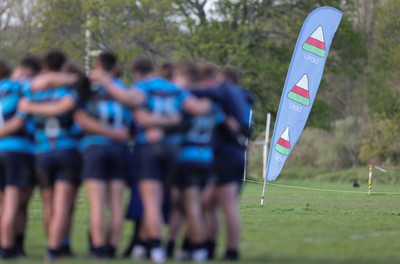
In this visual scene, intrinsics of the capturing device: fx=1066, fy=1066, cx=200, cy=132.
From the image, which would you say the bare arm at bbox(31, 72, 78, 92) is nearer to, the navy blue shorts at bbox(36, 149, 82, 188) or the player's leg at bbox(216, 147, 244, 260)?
the navy blue shorts at bbox(36, 149, 82, 188)

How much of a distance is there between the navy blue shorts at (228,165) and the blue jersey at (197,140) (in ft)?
1.25

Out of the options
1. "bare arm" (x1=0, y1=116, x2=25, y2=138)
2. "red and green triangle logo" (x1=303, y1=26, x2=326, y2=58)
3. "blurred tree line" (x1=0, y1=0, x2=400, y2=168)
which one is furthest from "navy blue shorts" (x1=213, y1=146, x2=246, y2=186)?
"blurred tree line" (x1=0, y1=0, x2=400, y2=168)

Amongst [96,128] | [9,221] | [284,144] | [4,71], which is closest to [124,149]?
[96,128]

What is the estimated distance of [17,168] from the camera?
11.4m

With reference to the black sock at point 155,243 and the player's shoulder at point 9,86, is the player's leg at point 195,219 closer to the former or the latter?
the black sock at point 155,243

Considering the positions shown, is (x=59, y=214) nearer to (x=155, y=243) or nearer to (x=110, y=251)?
(x=110, y=251)

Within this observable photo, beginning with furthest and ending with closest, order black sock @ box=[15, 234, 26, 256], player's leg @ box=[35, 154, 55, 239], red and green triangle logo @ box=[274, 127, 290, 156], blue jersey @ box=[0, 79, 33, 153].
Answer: red and green triangle logo @ box=[274, 127, 290, 156], black sock @ box=[15, 234, 26, 256], blue jersey @ box=[0, 79, 33, 153], player's leg @ box=[35, 154, 55, 239]

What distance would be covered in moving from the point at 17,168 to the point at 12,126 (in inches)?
18.0

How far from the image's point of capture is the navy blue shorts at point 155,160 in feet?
35.0

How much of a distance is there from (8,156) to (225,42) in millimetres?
34324

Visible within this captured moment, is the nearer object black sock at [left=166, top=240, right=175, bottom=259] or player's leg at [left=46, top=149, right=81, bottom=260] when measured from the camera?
player's leg at [left=46, top=149, right=81, bottom=260]

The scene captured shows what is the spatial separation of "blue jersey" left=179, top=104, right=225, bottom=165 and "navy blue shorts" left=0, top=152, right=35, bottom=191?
174 centimetres

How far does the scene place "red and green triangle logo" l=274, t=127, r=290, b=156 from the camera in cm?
2177

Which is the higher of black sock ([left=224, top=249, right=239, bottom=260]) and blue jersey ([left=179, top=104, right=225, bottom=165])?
blue jersey ([left=179, top=104, right=225, bottom=165])
